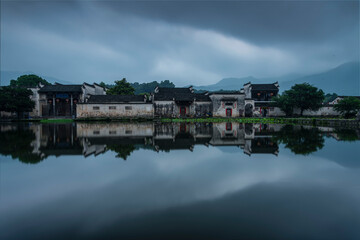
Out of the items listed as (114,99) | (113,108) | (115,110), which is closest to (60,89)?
(114,99)

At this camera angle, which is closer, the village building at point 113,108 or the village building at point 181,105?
the village building at point 113,108

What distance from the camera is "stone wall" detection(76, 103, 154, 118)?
30.4m

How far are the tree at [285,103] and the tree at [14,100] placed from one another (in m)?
39.8

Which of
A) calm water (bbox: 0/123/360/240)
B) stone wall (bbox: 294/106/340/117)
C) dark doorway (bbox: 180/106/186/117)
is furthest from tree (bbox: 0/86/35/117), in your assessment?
stone wall (bbox: 294/106/340/117)

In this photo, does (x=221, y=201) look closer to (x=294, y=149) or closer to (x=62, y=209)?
(x=62, y=209)

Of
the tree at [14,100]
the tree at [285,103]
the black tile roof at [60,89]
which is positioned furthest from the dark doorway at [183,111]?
the tree at [14,100]

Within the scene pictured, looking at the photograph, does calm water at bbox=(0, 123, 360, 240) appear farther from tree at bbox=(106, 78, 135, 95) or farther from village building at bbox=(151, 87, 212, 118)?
tree at bbox=(106, 78, 135, 95)

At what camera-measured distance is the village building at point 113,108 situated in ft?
99.9

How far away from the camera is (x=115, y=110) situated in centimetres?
3108

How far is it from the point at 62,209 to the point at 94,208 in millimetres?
498

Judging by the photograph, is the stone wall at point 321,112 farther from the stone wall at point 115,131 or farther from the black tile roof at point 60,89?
the black tile roof at point 60,89

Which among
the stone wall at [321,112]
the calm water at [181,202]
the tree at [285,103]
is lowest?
the calm water at [181,202]

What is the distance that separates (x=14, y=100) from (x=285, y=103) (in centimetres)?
4131

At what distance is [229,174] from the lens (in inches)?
189
